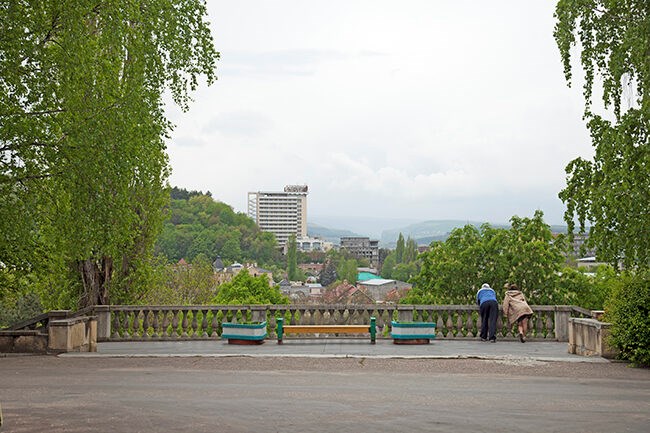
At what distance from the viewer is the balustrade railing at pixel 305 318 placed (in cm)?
2175

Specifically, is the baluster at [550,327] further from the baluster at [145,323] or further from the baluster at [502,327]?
the baluster at [145,323]

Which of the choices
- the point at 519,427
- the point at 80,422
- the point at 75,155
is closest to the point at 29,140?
the point at 75,155

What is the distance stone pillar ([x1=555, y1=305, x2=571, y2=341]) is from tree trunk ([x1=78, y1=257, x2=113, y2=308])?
41.7ft

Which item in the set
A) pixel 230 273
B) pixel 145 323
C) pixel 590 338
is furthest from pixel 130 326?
pixel 230 273

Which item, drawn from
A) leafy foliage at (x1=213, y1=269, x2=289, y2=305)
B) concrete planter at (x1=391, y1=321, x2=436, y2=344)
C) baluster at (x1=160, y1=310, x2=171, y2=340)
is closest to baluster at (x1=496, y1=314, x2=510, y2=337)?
concrete planter at (x1=391, y1=321, x2=436, y2=344)

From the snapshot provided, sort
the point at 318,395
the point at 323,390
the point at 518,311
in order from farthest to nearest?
the point at 518,311
the point at 323,390
the point at 318,395

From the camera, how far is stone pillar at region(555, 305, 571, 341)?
21.7 metres

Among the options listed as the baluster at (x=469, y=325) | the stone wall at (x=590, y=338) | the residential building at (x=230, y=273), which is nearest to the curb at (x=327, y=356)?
the stone wall at (x=590, y=338)

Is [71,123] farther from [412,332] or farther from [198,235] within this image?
[198,235]

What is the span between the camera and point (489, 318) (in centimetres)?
2144

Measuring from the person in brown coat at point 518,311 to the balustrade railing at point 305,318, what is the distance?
0.60m

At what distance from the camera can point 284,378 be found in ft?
47.4

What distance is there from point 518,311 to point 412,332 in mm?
3023

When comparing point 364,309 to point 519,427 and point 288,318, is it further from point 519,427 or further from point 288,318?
point 519,427
